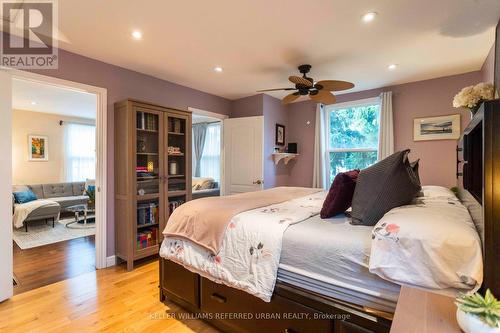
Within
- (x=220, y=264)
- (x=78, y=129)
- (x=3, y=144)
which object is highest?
(x=78, y=129)

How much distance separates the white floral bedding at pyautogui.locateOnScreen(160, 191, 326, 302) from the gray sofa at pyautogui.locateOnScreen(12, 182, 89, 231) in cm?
439

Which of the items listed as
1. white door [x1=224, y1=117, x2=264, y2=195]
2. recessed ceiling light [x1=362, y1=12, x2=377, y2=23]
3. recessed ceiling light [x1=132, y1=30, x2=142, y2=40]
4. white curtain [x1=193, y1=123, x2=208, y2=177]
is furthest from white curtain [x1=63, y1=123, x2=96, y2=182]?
recessed ceiling light [x1=362, y1=12, x2=377, y2=23]

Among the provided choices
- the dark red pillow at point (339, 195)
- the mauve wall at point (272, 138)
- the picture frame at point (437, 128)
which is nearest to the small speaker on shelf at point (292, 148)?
the mauve wall at point (272, 138)

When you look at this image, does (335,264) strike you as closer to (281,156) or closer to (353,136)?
(281,156)

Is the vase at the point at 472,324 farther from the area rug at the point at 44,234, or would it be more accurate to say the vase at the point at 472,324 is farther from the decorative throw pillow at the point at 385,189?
the area rug at the point at 44,234

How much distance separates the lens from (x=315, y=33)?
2.34m

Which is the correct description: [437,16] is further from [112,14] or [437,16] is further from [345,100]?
[112,14]

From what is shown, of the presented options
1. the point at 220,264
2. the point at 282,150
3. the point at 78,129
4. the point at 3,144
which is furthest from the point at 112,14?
the point at 78,129

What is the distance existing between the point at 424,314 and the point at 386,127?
354cm

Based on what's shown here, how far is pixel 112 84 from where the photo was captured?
308 cm

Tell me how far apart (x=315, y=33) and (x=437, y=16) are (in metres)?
0.98

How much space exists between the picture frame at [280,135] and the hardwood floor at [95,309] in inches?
121

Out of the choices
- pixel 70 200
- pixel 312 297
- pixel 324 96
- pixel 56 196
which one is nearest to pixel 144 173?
pixel 324 96

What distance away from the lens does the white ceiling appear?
413 centimetres
